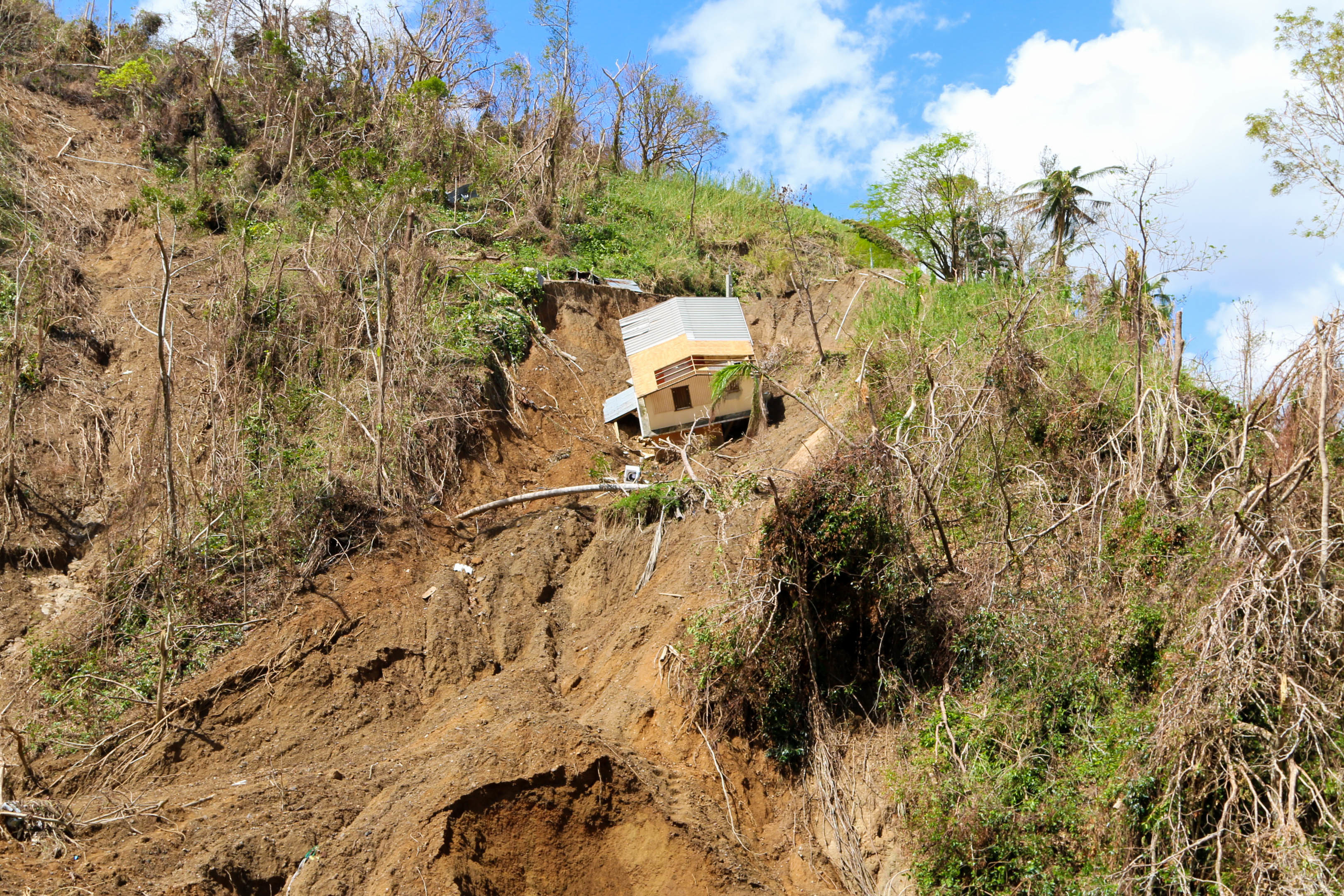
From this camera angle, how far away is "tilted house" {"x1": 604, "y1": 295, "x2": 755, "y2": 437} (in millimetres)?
13742

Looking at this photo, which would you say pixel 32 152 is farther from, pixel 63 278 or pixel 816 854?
pixel 816 854

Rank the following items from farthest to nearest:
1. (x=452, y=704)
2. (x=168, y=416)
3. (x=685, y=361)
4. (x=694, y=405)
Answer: (x=694, y=405) < (x=685, y=361) < (x=168, y=416) < (x=452, y=704)

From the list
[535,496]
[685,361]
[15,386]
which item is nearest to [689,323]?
[685,361]

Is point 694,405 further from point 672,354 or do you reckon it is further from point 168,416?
point 168,416

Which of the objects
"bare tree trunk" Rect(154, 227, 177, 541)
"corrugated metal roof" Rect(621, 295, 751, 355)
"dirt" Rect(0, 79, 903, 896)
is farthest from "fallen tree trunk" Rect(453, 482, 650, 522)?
"bare tree trunk" Rect(154, 227, 177, 541)

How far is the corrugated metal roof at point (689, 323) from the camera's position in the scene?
1403cm

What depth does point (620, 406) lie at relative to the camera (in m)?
14.9

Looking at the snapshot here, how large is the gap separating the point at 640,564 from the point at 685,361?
358 centimetres

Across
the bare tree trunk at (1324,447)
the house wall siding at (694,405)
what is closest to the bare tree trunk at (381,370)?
the house wall siding at (694,405)

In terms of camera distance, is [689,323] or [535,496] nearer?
[535,496]

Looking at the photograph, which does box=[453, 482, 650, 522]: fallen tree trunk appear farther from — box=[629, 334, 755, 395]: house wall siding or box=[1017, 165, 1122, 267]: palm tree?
box=[1017, 165, 1122, 267]: palm tree

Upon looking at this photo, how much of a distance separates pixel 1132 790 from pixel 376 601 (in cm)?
802

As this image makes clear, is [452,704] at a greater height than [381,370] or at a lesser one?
lesser

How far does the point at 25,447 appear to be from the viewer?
12234 millimetres
